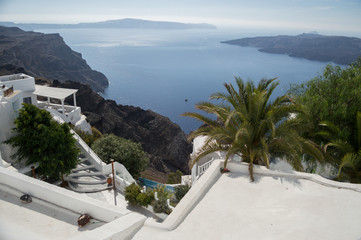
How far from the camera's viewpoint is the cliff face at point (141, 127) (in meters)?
43.1

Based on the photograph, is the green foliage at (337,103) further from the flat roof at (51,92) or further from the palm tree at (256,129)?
the flat roof at (51,92)

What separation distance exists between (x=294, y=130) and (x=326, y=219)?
3106 millimetres

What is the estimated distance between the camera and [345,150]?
24.9 feet

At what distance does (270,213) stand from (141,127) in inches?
1703

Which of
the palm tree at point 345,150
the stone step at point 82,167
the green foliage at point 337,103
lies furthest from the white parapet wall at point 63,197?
the stone step at point 82,167

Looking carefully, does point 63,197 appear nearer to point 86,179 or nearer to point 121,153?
point 86,179

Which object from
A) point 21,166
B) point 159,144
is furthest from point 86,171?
point 159,144

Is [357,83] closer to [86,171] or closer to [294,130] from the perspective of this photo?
[294,130]

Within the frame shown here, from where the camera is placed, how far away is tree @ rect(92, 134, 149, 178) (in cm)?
1498

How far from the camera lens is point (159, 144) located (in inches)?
1811

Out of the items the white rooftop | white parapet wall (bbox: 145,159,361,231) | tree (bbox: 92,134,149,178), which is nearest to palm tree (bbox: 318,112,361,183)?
white parapet wall (bbox: 145,159,361,231)

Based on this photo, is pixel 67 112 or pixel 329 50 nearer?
pixel 67 112

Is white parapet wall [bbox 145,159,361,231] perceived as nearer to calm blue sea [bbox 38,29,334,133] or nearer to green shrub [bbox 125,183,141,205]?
green shrub [bbox 125,183,141,205]

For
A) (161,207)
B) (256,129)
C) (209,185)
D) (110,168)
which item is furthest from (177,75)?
(209,185)
